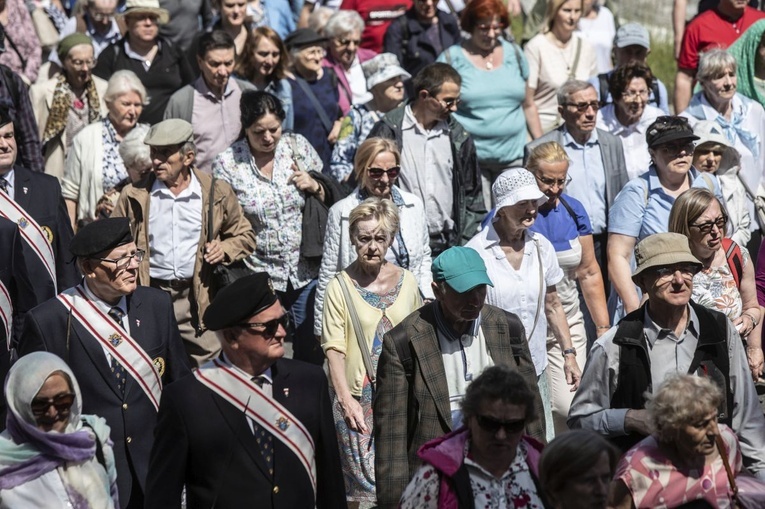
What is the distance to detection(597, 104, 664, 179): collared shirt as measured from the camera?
10305mm

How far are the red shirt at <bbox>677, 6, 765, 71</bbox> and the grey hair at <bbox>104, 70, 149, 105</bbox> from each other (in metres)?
4.98

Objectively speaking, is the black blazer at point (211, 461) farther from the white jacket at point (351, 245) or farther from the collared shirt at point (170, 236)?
the collared shirt at point (170, 236)

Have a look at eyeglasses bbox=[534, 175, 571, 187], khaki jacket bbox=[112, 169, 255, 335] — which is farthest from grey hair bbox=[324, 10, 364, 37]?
eyeglasses bbox=[534, 175, 571, 187]

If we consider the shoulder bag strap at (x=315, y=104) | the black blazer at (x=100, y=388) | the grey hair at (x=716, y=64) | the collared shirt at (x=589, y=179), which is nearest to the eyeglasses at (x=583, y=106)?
the collared shirt at (x=589, y=179)

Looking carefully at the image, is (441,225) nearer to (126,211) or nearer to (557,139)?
(557,139)

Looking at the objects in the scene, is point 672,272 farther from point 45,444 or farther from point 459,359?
point 45,444

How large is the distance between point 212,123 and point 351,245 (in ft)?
7.39

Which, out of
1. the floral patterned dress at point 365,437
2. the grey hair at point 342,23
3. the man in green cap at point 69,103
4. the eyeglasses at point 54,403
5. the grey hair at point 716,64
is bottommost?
the floral patterned dress at point 365,437

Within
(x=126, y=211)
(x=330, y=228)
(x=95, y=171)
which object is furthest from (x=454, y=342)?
(x=95, y=171)

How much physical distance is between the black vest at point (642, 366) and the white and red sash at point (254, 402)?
1493mm

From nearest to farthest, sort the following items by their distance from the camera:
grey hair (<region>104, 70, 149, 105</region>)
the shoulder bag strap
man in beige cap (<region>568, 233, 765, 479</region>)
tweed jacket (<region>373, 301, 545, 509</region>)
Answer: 1. man in beige cap (<region>568, 233, 765, 479</region>)
2. tweed jacket (<region>373, 301, 545, 509</region>)
3. grey hair (<region>104, 70, 149, 105</region>)
4. the shoulder bag strap

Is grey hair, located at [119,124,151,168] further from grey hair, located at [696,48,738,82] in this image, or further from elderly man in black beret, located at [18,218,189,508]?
grey hair, located at [696,48,738,82]

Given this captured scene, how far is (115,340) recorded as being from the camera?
6742mm

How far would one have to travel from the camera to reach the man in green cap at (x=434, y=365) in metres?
6.24
